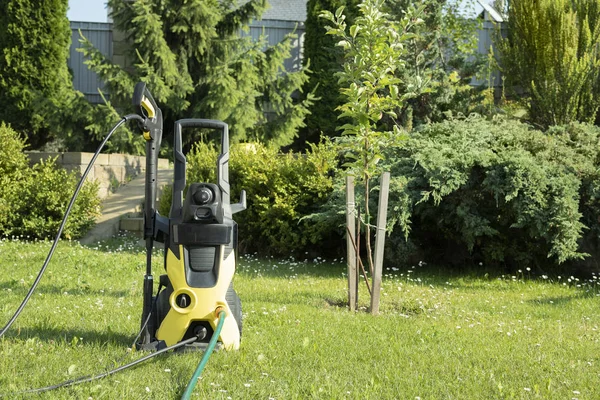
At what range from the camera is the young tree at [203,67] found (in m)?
11.3

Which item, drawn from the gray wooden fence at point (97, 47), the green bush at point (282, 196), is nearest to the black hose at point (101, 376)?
the green bush at point (282, 196)

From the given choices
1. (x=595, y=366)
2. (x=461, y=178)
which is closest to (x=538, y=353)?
(x=595, y=366)

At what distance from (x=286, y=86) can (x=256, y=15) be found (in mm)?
1413

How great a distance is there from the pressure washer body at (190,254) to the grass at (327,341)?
0.16 metres

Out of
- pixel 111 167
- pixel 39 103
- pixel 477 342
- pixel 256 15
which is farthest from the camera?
pixel 256 15

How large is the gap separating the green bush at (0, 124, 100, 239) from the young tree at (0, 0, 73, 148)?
3565mm

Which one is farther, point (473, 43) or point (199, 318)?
point (473, 43)

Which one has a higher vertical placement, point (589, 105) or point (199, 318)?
point (589, 105)

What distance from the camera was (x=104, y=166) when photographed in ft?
34.4

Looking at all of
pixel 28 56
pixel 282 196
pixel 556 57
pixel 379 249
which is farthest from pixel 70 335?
pixel 28 56

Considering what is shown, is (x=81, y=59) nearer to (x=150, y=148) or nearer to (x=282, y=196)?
(x=282, y=196)

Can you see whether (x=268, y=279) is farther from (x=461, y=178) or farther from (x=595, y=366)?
(x=595, y=366)

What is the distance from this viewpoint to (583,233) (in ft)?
23.6

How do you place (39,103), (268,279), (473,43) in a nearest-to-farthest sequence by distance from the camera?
1. (268,279)
2. (39,103)
3. (473,43)
